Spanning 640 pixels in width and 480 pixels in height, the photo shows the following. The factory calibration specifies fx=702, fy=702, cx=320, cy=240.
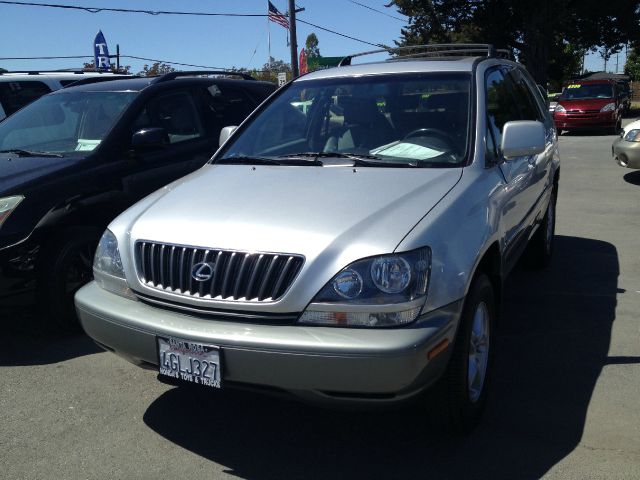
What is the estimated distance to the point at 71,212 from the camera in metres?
4.84

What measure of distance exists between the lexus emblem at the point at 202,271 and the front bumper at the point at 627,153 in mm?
9323

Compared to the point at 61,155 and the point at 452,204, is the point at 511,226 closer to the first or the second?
the point at 452,204

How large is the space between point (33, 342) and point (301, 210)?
266 centimetres

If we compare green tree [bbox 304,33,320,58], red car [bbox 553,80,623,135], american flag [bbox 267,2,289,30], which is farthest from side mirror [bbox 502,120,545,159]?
green tree [bbox 304,33,320,58]

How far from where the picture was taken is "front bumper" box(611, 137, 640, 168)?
10.6 meters

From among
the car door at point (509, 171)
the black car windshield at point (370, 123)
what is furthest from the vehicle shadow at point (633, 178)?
the black car windshield at point (370, 123)

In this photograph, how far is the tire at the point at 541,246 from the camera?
19.9 ft

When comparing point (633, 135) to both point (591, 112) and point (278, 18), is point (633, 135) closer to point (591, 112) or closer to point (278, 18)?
point (591, 112)

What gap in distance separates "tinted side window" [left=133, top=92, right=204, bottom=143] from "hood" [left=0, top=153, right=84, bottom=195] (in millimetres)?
777

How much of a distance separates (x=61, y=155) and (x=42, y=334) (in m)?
1.34

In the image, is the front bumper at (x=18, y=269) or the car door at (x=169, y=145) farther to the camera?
the car door at (x=169, y=145)

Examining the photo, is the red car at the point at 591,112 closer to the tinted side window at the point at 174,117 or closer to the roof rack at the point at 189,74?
the roof rack at the point at 189,74

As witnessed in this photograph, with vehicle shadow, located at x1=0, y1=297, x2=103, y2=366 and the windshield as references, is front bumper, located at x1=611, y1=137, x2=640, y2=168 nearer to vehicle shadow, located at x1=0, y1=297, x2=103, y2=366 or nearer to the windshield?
vehicle shadow, located at x1=0, y1=297, x2=103, y2=366

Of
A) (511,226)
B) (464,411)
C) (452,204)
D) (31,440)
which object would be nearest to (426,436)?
(464,411)
